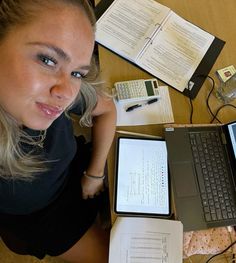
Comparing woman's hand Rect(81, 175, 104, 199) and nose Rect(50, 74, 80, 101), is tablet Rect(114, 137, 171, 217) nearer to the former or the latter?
woman's hand Rect(81, 175, 104, 199)

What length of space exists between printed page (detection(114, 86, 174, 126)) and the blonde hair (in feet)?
0.36

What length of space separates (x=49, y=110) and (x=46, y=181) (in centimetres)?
33

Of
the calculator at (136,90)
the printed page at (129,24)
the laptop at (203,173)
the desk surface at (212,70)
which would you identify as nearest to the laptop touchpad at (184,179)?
the laptop at (203,173)

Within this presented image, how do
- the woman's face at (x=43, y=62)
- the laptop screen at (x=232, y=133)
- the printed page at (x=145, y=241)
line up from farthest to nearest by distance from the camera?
the laptop screen at (x=232, y=133), the printed page at (x=145, y=241), the woman's face at (x=43, y=62)

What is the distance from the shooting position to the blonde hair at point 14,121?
64cm

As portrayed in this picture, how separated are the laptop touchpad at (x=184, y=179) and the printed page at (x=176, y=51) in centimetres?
28

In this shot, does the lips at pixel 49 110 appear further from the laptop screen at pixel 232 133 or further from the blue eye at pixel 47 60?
the laptop screen at pixel 232 133

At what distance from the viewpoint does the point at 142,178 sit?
3.20 feet

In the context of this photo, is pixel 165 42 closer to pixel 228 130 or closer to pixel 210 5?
pixel 210 5

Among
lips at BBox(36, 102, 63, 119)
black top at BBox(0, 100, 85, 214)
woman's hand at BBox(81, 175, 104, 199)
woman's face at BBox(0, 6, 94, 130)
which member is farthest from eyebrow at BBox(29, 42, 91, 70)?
woman's hand at BBox(81, 175, 104, 199)

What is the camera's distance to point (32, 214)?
110 cm

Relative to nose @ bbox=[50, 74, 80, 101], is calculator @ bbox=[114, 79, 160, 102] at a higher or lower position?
lower

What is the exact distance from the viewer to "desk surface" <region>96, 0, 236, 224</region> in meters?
1.11

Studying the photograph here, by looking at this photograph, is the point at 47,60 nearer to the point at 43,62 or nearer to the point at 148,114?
the point at 43,62
